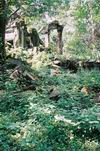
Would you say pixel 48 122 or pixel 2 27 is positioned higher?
pixel 2 27

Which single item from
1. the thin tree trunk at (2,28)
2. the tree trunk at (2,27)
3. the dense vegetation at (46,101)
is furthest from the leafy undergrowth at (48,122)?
the tree trunk at (2,27)

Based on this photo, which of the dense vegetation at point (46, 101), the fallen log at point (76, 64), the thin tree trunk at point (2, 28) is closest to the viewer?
the dense vegetation at point (46, 101)

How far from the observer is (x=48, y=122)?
816 centimetres

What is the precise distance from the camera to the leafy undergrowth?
7.62 metres

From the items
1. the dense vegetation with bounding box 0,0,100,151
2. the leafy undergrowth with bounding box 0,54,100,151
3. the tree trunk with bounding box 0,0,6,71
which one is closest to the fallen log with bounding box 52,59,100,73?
the dense vegetation with bounding box 0,0,100,151

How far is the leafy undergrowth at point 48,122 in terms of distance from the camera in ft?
25.0

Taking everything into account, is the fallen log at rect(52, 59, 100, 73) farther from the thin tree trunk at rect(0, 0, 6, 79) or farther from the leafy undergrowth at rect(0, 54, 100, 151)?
the leafy undergrowth at rect(0, 54, 100, 151)

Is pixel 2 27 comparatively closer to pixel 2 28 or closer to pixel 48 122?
pixel 2 28

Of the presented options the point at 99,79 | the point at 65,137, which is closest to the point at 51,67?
the point at 99,79

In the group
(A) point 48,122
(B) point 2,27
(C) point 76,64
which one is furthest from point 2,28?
(A) point 48,122

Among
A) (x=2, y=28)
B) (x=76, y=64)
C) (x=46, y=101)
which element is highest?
(x=2, y=28)

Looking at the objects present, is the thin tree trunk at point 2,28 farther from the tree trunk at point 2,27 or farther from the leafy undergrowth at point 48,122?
the leafy undergrowth at point 48,122

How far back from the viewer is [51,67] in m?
16.9

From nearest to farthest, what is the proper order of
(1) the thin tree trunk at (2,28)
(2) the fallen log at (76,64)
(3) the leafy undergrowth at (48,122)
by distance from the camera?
1. (3) the leafy undergrowth at (48,122)
2. (1) the thin tree trunk at (2,28)
3. (2) the fallen log at (76,64)
